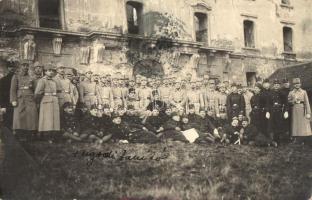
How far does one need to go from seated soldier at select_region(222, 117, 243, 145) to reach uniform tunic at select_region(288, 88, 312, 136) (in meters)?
0.68

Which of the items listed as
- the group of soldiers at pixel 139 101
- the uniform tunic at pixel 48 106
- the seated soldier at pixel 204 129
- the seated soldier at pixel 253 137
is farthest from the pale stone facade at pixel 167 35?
the seated soldier at pixel 253 137

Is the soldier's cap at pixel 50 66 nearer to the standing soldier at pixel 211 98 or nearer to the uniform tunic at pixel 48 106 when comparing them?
the uniform tunic at pixel 48 106

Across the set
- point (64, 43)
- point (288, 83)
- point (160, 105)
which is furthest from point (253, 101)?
point (64, 43)

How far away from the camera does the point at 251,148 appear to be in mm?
5379

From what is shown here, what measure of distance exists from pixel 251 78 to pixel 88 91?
2.16 metres

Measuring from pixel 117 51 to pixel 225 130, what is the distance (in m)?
1.52

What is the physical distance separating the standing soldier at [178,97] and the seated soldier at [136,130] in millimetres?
449

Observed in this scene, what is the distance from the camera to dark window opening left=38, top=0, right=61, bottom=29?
4.54 m

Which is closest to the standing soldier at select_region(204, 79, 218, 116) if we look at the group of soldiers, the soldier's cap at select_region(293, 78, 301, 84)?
the group of soldiers

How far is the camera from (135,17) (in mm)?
5172

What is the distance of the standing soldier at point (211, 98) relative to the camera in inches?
215

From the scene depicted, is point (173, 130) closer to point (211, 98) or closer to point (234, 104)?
point (211, 98)

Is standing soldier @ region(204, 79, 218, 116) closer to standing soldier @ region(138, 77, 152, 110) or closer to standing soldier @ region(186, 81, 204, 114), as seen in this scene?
standing soldier @ region(186, 81, 204, 114)

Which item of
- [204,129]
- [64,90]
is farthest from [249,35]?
[64,90]
